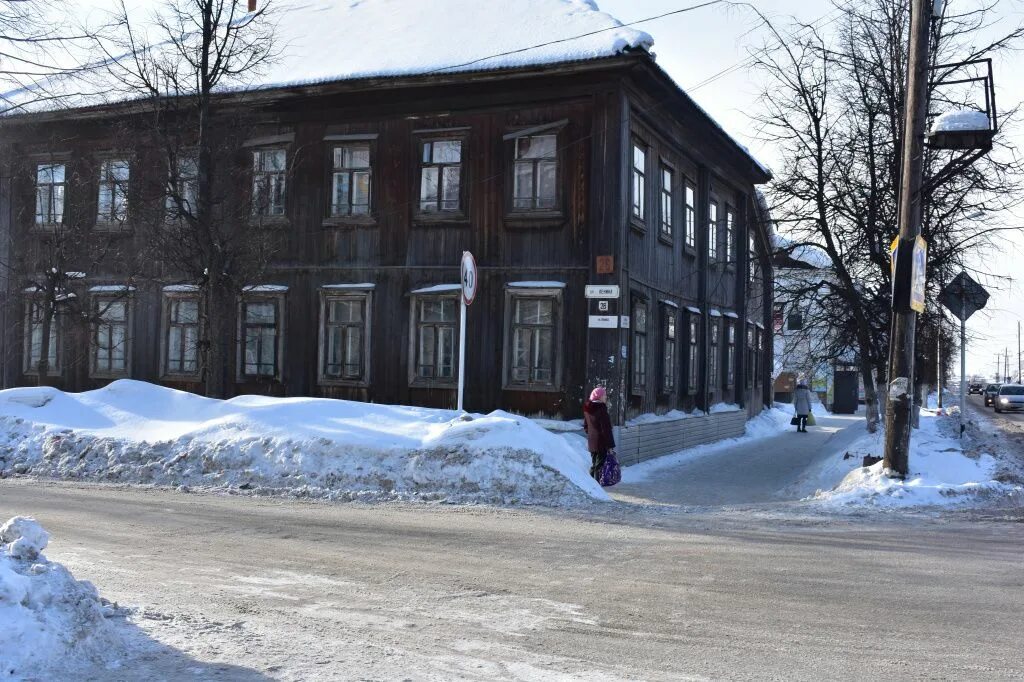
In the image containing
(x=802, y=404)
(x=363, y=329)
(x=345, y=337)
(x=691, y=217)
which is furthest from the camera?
(x=802, y=404)

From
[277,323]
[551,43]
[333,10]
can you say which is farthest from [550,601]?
[333,10]

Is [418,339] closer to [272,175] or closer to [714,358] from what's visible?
[272,175]

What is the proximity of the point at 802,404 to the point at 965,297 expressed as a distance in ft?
57.9

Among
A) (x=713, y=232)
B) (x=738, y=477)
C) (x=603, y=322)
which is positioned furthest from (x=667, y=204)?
(x=738, y=477)

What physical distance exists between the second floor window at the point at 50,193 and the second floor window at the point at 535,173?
11.2 meters

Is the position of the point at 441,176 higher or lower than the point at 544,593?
higher

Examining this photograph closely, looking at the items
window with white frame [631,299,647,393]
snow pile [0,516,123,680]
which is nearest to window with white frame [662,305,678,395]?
window with white frame [631,299,647,393]

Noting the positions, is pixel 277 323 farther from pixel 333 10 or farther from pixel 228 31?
pixel 333 10

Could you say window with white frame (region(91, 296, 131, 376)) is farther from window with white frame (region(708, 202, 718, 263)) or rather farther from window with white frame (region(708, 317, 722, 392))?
window with white frame (region(708, 202, 718, 263))

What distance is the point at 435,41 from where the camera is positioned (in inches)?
824

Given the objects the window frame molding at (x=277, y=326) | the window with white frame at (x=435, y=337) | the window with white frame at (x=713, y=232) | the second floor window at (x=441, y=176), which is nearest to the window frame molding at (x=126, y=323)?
the window frame molding at (x=277, y=326)

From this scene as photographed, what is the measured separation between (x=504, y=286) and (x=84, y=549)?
11.9 meters

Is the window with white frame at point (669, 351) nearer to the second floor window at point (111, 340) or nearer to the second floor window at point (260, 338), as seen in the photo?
the second floor window at point (260, 338)

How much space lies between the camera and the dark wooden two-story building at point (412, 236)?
18.8 meters
